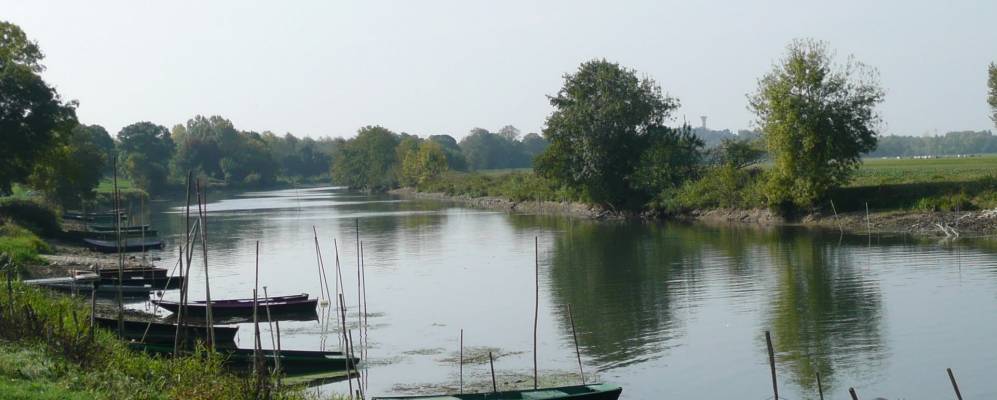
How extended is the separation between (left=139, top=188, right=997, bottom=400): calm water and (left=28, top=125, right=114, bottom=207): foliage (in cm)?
1128

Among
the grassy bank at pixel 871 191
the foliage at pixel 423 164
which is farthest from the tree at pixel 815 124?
the foliage at pixel 423 164

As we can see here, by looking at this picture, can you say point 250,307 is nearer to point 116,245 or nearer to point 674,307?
point 674,307

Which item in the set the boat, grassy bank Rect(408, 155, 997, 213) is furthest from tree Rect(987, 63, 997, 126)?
the boat

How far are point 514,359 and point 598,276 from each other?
16231 mm

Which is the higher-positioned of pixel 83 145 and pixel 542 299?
pixel 83 145

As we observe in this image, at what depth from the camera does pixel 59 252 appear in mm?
48156

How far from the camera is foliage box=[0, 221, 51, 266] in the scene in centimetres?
3744

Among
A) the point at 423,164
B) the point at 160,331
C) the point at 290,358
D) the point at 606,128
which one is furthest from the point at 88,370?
the point at 423,164

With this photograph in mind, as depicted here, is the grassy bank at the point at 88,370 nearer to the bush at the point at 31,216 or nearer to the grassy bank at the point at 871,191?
the bush at the point at 31,216

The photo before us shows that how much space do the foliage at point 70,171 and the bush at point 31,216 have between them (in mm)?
2309

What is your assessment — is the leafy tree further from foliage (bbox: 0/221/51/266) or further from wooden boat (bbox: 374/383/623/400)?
wooden boat (bbox: 374/383/623/400)

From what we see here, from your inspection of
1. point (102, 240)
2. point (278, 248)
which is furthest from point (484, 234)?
point (102, 240)

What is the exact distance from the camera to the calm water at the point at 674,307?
23094 mm

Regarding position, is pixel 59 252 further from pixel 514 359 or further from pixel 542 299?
pixel 514 359
